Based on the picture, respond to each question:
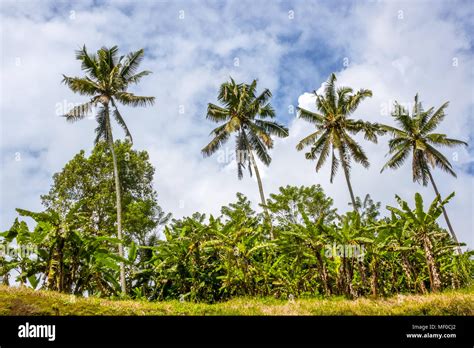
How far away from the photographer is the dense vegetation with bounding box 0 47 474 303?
12773 millimetres

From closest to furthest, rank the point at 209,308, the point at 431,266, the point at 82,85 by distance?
the point at 209,308
the point at 431,266
the point at 82,85

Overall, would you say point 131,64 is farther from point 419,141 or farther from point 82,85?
point 419,141

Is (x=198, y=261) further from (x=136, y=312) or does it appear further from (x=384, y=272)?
(x=384, y=272)

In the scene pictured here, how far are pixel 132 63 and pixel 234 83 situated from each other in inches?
282

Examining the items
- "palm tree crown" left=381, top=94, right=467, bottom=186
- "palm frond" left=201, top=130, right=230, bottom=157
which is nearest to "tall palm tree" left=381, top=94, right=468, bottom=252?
"palm tree crown" left=381, top=94, right=467, bottom=186

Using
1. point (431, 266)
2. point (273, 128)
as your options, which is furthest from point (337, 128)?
point (431, 266)

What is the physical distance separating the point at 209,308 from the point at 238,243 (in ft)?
16.0

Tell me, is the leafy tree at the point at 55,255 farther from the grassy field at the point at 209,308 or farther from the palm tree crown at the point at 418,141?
the palm tree crown at the point at 418,141

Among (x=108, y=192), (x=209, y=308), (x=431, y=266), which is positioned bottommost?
(x=209, y=308)

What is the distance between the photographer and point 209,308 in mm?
10930

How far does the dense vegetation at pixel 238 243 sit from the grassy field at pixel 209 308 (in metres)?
2.18

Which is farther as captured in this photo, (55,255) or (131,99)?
(131,99)

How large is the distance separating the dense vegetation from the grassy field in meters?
2.18
